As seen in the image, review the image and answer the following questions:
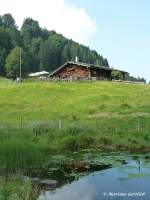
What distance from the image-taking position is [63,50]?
191m

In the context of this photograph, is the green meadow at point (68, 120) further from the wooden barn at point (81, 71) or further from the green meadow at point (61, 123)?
the wooden barn at point (81, 71)

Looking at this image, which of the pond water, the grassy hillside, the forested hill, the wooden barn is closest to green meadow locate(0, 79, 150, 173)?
the grassy hillside

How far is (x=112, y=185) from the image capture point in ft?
62.5

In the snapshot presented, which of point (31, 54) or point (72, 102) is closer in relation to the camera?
point (72, 102)

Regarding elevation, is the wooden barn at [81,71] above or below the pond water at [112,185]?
above

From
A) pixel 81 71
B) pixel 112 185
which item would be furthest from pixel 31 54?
pixel 112 185

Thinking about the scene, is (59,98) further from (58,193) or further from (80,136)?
(58,193)

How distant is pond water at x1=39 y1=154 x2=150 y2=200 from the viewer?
17.2m

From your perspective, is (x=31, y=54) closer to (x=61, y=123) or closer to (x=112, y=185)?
(x=61, y=123)

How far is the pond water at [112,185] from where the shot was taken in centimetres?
1720

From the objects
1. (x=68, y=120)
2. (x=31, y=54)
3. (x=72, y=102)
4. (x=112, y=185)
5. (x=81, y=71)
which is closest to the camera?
(x=112, y=185)

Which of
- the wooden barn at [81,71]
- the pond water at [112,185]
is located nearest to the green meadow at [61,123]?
the pond water at [112,185]

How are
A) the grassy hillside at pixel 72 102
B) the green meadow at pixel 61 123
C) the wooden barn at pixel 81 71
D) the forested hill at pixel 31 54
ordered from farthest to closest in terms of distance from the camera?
the forested hill at pixel 31 54
the wooden barn at pixel 81 71
the grassy hillside at pixel 72 102
the green meadow at pixel 61 123

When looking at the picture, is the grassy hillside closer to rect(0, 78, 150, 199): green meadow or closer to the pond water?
rect(0, 78, 150, 199): green meadow
